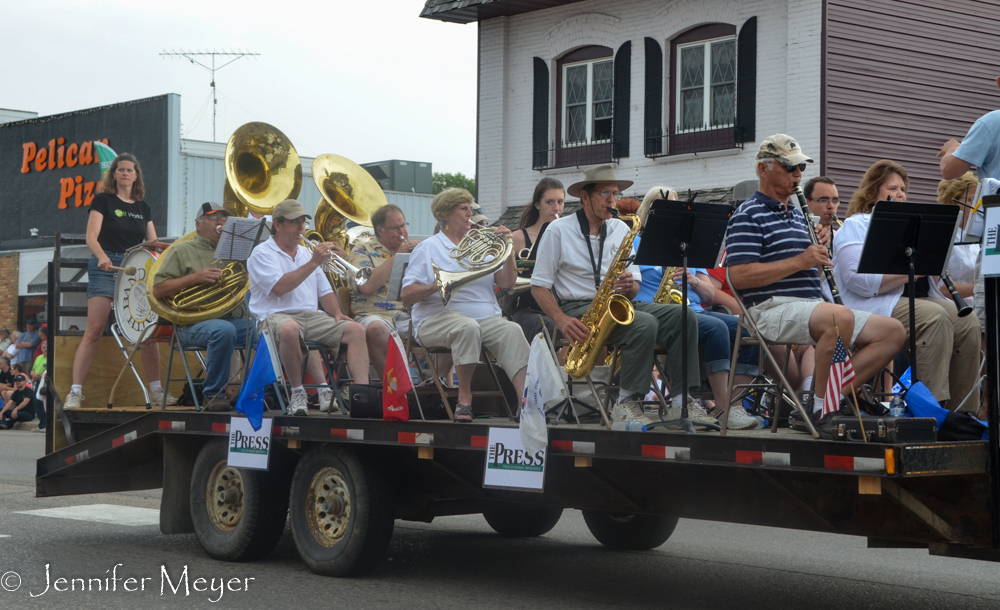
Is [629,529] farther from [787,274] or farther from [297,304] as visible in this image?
[787,274]

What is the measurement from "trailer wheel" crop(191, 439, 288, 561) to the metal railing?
36.7 feet

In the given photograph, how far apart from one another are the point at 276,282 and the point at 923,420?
4.84m

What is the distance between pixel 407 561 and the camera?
787 centimetres

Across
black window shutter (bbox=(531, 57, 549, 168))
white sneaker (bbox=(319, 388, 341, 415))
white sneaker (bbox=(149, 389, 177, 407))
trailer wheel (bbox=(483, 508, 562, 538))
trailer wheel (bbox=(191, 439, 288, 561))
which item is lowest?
trailer wheel (bbox=(483, 508, 562, 538))

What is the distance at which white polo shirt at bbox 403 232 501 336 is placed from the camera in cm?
732

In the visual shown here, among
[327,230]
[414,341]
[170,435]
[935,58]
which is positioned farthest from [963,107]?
[170,435]

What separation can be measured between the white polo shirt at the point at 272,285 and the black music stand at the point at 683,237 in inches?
127

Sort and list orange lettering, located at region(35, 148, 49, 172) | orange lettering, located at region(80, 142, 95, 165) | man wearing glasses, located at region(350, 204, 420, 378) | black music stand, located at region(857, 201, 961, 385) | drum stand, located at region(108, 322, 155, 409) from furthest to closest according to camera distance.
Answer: orange lettering, located at region(35, 148, 49, 172) < orange lettering, located at region(80, 142, 95, 165) < man wearing glasses, located at region(350, 204, 420, 378) < drum stand, located at region(108, 322, 155, 409) < black music stand, located at region(857, 201, 961, 385)

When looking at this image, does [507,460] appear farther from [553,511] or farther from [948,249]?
[553,511]

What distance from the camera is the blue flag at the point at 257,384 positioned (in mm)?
7211

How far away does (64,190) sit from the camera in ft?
98.5

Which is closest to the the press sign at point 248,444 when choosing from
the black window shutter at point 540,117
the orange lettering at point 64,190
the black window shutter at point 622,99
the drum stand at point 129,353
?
the drum stand at point 129,353

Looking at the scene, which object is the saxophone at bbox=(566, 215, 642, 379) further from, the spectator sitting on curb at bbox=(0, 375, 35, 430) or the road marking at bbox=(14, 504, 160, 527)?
the spectator sitting on curb at bbox=(0, 375, 35, 430)

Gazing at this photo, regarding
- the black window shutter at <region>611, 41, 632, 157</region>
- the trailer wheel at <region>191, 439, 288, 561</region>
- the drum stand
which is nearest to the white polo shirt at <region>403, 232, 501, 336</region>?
the trailer wheel at <region>191, 439, 288, 561</region>
